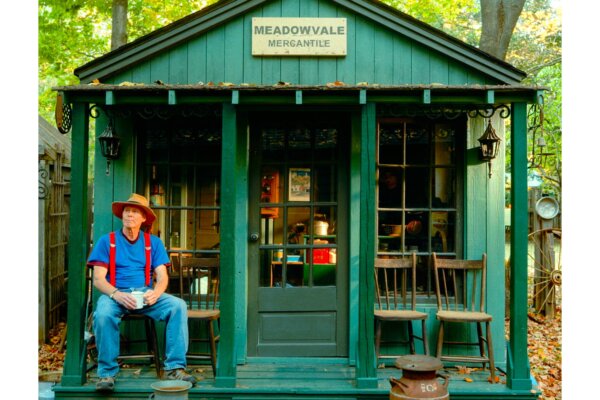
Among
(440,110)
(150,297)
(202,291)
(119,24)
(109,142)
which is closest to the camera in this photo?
(150,297)

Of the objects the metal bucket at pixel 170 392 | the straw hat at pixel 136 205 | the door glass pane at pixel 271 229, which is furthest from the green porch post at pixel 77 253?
the door glass pane at pixel 271 229

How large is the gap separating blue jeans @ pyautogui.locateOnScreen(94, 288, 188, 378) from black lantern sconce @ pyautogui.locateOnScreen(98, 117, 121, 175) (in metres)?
1.52

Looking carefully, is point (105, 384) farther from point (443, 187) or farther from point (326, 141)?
point (443, 187)

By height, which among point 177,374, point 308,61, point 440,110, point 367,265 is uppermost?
point 308,61

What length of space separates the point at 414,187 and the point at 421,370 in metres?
2.29

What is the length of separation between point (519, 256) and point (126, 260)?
356 centimetres

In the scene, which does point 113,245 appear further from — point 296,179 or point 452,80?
point 452,80

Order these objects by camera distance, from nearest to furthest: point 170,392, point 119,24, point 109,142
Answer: point 170,392 < point 109,142 < point 119,24

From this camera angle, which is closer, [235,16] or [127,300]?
[127,300]

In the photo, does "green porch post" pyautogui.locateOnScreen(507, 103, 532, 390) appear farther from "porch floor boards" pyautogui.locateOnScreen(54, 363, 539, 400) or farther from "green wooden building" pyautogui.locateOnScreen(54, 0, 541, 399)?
"green wooden building" pyautogui.locateOnScreen(54, 0, 541, 399)

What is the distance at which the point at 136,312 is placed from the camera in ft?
18.3

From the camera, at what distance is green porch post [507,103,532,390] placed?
5.49 metres

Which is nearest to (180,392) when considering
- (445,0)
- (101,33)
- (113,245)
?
(113,245)

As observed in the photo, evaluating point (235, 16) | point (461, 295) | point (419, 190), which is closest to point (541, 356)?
point (461, 295)
